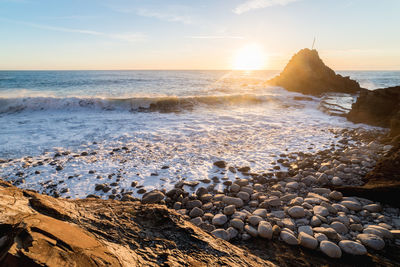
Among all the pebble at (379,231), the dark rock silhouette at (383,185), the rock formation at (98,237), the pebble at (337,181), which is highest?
the rock formation at (98,237)

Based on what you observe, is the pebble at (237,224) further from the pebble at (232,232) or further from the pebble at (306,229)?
the pebble at (306,229)

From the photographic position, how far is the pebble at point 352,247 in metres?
2.80

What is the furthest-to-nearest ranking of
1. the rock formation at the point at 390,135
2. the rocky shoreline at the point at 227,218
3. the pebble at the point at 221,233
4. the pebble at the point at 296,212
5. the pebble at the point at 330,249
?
the rock formation at the point at 390,135 < the pebble at the point at 296,212 < the pebble at the point at 221,233 < the pebble at the point at 330,249 < the rocky shoreline at the point at 227,218

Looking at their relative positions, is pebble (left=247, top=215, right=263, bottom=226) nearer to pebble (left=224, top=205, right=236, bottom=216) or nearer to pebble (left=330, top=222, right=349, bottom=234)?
pebble (left=224, top=205, right=236, bottom=216)

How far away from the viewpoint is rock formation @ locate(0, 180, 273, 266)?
128cm

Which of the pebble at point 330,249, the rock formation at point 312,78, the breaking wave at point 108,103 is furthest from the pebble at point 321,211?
the rock formation at point 312,78

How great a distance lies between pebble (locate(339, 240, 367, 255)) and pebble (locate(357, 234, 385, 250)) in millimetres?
202

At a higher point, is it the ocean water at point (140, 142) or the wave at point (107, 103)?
the wave at point (107, 103)

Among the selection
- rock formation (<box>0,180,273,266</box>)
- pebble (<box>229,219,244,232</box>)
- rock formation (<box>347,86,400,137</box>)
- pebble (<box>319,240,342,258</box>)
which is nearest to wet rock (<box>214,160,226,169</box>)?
pebble (<box>229,219,244,232</box>)

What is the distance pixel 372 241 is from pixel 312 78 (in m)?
28.7

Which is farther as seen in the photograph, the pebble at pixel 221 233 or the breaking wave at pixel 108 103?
the breaking wave at pixel 108 103

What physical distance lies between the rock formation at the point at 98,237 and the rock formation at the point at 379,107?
12035 millimetres

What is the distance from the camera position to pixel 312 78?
2681 cm

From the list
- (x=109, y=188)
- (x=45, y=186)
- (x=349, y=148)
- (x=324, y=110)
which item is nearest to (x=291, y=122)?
(x=349, y=148)
